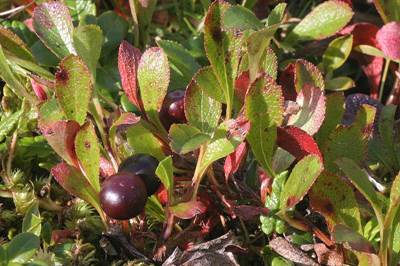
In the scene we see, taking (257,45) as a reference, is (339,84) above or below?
below

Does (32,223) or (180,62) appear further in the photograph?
(180,62)

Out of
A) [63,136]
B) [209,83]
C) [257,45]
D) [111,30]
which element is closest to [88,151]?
[63,136]

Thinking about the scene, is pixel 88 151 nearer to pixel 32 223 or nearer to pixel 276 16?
pixel 32 223

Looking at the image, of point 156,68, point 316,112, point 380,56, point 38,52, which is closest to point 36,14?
point 38,52

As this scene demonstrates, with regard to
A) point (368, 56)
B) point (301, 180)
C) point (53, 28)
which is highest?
point (53, 28)

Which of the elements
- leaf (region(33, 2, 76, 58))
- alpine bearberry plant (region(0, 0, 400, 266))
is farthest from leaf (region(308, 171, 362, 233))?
leaf (region(33, 2, 76, 58))

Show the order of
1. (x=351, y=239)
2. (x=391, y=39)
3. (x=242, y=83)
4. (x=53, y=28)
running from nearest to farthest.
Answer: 1. (x=351, y=239)
2. (x=242, y=83)
3. (x=53, y=28)
4. (x=391, y=39)
